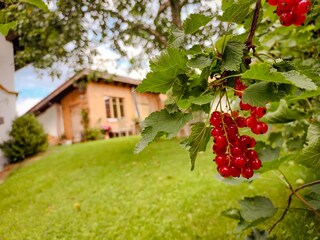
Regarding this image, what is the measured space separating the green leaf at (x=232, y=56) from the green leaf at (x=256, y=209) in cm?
125

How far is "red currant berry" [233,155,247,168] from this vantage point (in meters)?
0.89

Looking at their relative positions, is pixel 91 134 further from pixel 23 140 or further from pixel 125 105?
pixel 23 140

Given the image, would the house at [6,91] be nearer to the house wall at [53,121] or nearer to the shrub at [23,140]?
the shrub at [23,140]

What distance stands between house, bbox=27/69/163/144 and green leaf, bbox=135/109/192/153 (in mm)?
17512

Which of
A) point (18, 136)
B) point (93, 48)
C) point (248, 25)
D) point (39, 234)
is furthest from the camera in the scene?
point (18, 136)

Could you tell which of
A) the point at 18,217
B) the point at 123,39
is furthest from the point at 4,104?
the point at 18,217

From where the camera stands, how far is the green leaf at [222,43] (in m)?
0.88

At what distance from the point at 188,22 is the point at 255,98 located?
314 millimetres

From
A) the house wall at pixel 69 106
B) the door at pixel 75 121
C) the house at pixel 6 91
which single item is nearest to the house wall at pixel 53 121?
the house wall at pixel 69 106

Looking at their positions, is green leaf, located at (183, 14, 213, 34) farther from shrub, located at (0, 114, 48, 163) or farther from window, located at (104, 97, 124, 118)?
window, located at (104, 97, 124, 118)

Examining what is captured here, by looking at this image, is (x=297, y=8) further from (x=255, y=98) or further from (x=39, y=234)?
(x=39, y=234)

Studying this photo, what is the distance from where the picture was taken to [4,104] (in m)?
9.57

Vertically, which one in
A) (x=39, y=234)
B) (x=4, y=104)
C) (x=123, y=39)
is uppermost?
(x=123, y=39)

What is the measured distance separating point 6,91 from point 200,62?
994 cm
